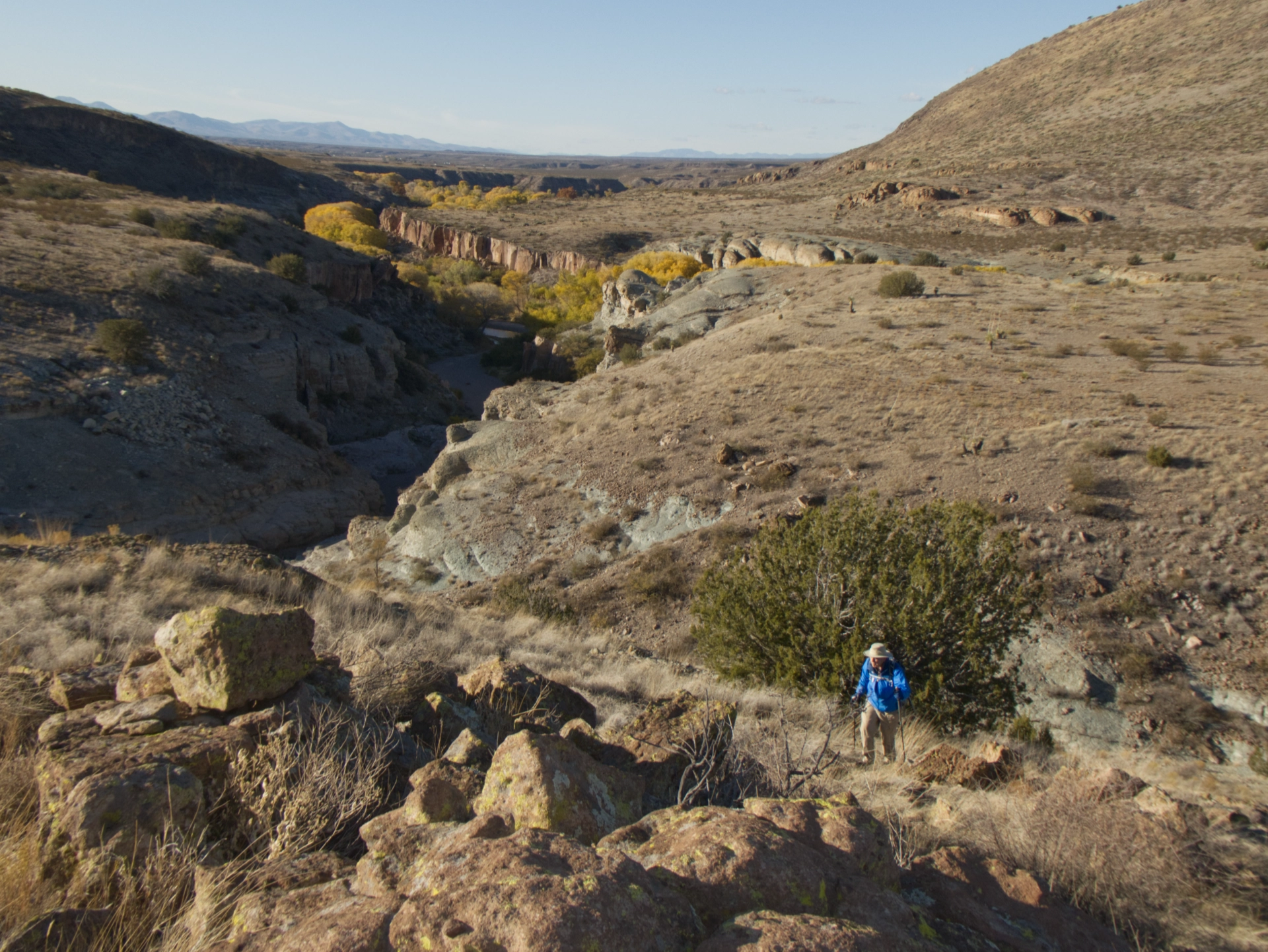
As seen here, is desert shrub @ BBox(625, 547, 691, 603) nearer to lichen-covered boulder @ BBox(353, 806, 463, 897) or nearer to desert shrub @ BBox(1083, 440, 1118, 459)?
desert shrub @ BBox(1083, 440, 1118, 459)

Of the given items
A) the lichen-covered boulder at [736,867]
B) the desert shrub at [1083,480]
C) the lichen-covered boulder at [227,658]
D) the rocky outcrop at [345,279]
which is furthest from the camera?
the rocky outcrop at [345,279]

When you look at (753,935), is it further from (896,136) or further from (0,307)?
(896,136)

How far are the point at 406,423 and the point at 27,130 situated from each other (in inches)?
1948

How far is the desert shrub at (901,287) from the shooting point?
23031 mm

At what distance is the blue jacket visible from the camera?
5.68 m

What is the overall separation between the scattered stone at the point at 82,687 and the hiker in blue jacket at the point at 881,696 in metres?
5.48

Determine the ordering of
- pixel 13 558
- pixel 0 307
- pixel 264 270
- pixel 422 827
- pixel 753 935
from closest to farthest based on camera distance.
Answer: pixel 753 935 < pixel 422 827 < pixel 13 558 < pixel 0 307 < pixel 264 270

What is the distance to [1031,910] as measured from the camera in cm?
273

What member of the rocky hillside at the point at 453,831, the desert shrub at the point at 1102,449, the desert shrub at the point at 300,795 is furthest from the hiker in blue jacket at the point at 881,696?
the desert shrub at the point at 1102,449

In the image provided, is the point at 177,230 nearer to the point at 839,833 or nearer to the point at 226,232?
the point at 226,232

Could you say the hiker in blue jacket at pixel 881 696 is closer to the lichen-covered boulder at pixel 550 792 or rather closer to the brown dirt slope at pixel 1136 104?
the lichen-covered boulder at pixel 550 792

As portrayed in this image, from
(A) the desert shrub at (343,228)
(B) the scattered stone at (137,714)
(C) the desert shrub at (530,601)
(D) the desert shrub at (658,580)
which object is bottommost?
(C) the desert shrub at (530,601)

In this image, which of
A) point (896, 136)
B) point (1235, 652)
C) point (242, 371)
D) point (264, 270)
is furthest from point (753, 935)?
point (896, 136)

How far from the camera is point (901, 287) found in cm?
2300
